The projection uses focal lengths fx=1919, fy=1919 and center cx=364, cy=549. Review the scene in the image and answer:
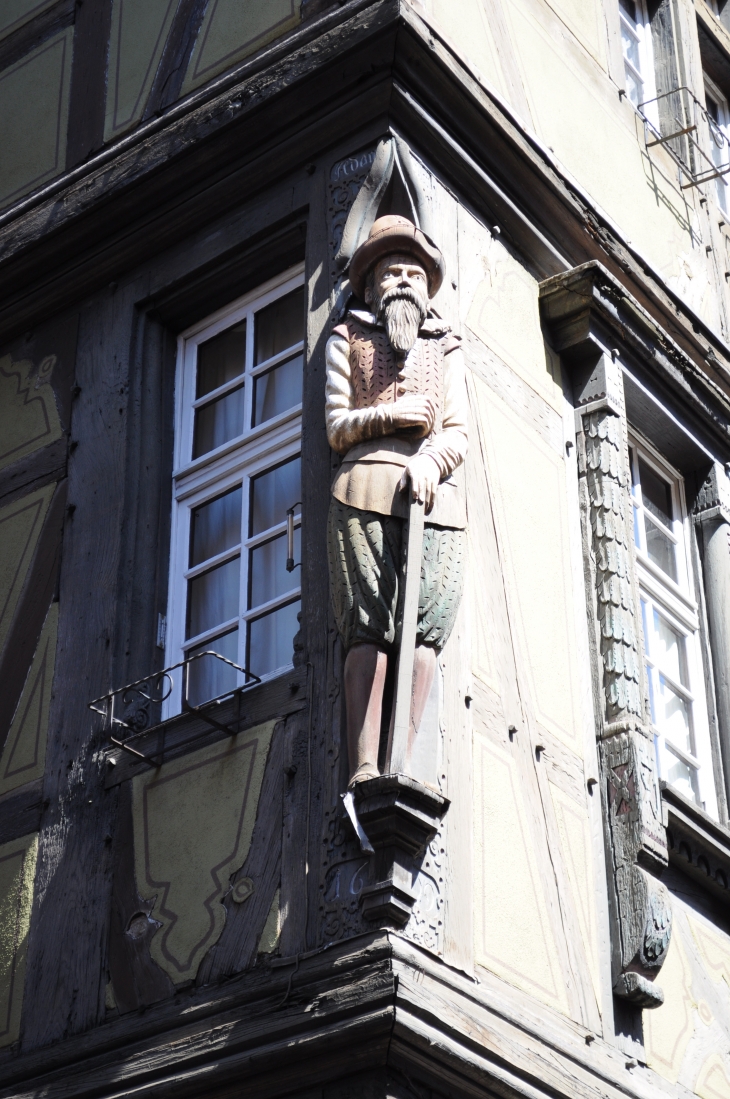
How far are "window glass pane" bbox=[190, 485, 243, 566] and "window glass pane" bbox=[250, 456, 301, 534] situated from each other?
Answer: 8cm

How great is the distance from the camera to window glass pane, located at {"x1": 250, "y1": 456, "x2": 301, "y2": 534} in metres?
7.54

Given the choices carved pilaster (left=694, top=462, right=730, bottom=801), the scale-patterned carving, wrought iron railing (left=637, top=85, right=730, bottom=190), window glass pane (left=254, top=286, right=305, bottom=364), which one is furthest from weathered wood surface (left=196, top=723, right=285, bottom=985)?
wrought iron railing (left=637, top=85, right=730, bottom=190)

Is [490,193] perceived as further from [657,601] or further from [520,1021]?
[520,1021]

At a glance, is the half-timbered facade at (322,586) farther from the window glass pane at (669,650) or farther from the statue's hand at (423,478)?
the statue's hand at (423,478)

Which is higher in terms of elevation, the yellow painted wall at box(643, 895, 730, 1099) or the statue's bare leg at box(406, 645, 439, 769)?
the statue's bare leg at box(406, 645, 439, 769)

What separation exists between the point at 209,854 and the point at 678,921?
2.03 meters

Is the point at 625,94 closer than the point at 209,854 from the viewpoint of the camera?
No

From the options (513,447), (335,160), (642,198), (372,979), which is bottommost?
(372,979)

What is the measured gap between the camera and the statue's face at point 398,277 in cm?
713

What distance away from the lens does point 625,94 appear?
9914 millimetres

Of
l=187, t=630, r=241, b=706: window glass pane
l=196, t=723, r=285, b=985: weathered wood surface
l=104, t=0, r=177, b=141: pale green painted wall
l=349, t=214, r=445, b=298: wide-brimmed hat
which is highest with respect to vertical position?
l=104, t=0, r=177, b=141: pale green painted wall

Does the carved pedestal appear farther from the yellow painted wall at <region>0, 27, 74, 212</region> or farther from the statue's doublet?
the yellow painted wall at <region>0, 27, 74, 212</region>

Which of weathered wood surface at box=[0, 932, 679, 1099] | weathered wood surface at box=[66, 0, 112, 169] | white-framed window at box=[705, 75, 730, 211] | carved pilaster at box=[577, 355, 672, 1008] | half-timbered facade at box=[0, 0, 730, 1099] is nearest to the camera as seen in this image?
weathered wood surface at box=[0, 932, 679, 1099]

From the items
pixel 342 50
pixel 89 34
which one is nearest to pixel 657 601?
→ pixel 342 50
